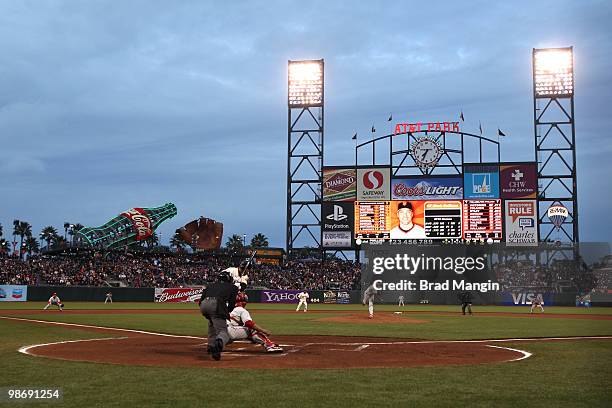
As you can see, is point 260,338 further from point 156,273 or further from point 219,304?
point 156,273

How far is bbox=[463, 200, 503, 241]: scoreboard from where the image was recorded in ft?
192

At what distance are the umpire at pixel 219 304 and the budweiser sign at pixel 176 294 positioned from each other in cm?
4515

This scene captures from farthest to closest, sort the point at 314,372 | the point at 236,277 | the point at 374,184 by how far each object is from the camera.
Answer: the point at 374,184 → the point at 236,277 → the point at 314,372

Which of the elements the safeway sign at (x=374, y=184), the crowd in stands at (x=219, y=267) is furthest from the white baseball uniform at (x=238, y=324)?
the safeway sign at (x=374, y=184)

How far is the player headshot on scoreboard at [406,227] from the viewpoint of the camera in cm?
5894

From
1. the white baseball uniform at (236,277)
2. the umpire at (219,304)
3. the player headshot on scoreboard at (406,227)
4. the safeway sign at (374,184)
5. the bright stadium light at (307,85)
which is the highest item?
the bright stadium light at (307,85)

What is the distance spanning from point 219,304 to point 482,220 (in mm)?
49774

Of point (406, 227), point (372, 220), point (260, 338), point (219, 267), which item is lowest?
point (260, 338)

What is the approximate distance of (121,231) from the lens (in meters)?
79.4

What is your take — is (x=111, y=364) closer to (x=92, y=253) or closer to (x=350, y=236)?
(x=350, y=236)

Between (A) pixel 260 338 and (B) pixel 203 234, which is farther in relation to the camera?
(B) pixel 203 234

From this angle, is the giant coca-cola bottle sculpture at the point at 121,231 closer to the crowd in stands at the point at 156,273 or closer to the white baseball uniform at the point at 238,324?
the crowd in stands at the point at 156,273

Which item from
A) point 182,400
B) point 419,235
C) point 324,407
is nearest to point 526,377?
point 324,407

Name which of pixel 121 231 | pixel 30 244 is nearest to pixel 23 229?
pixel 30 244
